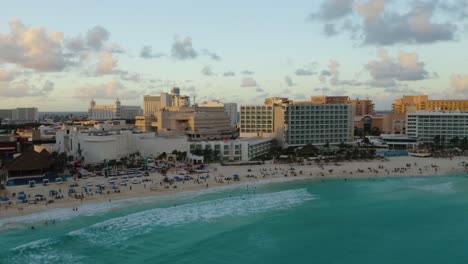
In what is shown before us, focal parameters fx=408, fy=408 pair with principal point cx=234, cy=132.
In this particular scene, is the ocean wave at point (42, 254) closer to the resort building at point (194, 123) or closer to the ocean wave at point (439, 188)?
the ocean wave at point (439, 188)

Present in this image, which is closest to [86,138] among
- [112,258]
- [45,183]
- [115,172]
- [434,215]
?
[115,172]

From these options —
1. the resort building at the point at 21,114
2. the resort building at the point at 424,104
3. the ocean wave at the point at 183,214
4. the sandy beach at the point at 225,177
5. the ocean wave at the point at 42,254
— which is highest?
the resort building at the point at 424,104

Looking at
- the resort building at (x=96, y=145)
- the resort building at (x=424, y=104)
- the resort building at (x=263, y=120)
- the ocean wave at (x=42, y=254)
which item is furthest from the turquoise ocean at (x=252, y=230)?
the resort building at (x=424, y=104)

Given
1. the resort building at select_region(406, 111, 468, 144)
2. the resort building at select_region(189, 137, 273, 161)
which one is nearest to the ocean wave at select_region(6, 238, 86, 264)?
the resort building at select_region(189, 137, 273, 161)

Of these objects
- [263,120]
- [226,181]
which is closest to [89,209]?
[226,181]

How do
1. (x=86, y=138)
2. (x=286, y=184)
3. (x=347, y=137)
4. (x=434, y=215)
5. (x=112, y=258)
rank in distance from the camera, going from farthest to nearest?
(x=347, y=137), (x=86, y=138), (x=286, y=184), (x=434, y=215), (x=112, y=258)

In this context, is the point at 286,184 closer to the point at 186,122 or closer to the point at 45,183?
the point at 45,183

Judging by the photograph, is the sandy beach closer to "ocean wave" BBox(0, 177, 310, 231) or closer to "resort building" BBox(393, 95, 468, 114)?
"ocean wave" BBox(0, 177, 310, 231)
